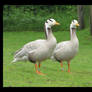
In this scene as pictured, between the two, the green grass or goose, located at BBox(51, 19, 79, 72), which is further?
goose, located at BBox(51, 19, 79, 72)

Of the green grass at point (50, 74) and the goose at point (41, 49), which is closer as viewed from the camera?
the green grass at point (50, 74)

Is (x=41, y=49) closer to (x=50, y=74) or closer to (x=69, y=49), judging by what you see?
(x=50, y=74)

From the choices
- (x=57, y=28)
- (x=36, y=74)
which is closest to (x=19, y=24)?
(x=57, y=28)

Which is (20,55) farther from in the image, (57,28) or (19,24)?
(19,24)

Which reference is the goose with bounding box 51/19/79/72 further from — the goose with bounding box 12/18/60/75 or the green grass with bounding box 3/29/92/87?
the goose with bounding box 12/18/60/75

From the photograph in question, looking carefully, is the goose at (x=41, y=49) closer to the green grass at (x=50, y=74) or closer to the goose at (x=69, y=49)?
the green grass at (x=50, y=74)

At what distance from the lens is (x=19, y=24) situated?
28875 mm

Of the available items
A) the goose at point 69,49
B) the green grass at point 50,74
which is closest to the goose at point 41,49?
the green grass at point 50,74

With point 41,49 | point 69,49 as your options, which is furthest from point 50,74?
point 69,49

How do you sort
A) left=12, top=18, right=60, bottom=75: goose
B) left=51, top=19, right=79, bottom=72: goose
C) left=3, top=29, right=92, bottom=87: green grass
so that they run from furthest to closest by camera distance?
left=51, top=19, right=79, bottom=72: goose → left=12, top=18, right=60, bottom=75: goose → left=3, top=29, right=92, bottom=87: green grass

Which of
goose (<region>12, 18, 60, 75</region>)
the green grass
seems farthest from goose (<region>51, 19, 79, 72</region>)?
goose (<region>12, 18, 60, 75</region>)

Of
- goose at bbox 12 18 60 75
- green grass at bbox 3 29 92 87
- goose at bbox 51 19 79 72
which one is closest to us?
green grass at bbox 3 29 92 87

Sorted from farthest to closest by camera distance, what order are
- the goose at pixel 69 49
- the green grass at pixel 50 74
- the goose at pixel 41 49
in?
the goose at pixel 69 49 < the goose at pixel 41 49 < the green grass at pixel 50 74

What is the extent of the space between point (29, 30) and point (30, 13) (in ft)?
8.84
